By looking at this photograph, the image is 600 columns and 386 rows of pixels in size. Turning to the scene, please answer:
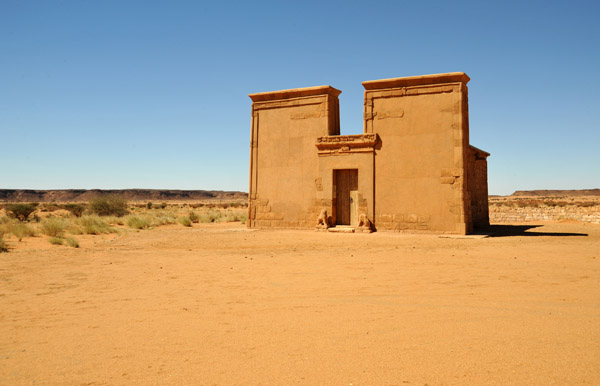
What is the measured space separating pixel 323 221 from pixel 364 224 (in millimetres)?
1578

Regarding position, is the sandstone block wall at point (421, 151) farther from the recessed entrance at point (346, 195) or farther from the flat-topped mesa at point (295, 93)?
the flat-topped mesa at point (295, 93)

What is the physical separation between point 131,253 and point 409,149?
9.70 m

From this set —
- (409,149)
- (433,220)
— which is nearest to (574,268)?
(433,220)

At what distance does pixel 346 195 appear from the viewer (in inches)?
660

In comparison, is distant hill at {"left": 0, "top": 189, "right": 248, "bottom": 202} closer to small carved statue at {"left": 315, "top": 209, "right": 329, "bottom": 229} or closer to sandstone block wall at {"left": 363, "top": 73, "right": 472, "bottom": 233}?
small carved statue at {"left": 315, "top": 209, "right": 329, "bottom": 229}

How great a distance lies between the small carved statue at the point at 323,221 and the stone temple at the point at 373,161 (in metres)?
0.04

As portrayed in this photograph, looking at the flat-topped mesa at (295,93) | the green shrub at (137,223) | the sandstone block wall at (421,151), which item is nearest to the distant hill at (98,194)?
the green shrub at (137,223)

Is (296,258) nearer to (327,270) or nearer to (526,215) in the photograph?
(327,270)

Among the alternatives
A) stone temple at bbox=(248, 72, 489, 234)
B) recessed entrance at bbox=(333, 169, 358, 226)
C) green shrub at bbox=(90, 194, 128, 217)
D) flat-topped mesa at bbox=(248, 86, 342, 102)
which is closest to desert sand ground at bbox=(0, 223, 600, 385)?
stone temple at bbox=(248, 72, 489, 234)

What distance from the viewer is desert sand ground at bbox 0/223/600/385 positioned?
3.33 metres

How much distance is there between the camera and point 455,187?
48.5ft

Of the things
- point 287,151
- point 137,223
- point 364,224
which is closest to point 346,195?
point 364,224

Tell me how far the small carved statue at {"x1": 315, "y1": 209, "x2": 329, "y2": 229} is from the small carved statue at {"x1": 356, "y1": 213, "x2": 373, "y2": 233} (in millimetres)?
1265

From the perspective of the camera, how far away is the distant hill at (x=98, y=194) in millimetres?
101125
